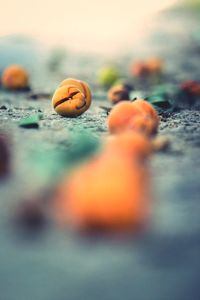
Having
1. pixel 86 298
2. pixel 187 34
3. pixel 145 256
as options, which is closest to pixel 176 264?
pixel 145 256

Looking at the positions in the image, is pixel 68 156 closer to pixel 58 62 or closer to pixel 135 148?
pixel 135 148

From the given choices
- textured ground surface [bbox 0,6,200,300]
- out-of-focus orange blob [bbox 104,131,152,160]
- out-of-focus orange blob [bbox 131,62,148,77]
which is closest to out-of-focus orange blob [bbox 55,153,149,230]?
textured ground surface [bbox 0,6,200,300]

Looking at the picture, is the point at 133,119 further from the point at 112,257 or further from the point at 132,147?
the point at 112,257

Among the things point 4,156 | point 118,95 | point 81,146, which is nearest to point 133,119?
point 81,146

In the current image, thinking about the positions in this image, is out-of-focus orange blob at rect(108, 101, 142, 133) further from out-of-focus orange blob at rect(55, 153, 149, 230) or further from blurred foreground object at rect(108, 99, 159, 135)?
out-of-focus orange blob at rect(55, 153, 149, 230)

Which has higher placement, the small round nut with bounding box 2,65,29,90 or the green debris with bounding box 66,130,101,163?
the small round nut with bounding box 2,65,29,90
